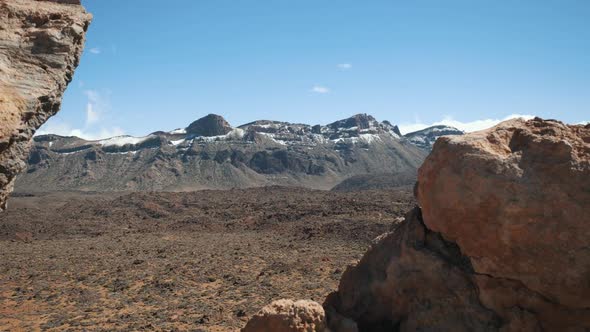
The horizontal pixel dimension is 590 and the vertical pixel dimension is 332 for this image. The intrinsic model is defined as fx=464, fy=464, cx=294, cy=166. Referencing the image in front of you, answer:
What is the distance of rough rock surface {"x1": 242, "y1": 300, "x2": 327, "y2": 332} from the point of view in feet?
20.6

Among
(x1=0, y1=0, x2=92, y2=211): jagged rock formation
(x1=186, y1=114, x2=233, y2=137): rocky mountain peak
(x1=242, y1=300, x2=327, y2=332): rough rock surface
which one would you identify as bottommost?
(x1=242, y1=300, x2=327, y2=332): rough rock surface

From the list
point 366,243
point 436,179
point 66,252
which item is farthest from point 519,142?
point 66,252

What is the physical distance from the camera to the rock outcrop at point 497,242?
229 inches

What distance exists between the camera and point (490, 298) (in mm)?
6285

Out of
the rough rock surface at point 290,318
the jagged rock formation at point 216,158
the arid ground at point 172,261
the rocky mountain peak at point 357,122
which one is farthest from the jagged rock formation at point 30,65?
the rocky mountain peak at point 357,122

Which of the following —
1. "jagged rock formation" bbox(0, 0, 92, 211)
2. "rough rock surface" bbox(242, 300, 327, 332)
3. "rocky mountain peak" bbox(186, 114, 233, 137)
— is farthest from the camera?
"rocky mountain peak" bbox(186, 114, 233, 137)

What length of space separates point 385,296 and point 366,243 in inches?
828

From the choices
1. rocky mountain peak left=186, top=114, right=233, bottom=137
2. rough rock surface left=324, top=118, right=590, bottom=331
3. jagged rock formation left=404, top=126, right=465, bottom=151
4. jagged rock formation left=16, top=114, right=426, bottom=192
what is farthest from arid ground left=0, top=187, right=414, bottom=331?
jagged rock formation left=404, top=126, right=465, bottom=151

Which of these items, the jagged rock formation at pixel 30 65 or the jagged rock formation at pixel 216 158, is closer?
the jagged rock formation at pixel 30 65

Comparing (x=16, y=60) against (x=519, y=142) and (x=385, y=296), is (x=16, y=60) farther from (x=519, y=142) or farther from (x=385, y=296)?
(x=519, y=142)

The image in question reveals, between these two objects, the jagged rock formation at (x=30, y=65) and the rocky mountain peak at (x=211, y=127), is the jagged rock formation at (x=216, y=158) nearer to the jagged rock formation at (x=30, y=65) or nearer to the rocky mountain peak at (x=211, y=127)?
the rocky mountain peak at (x=211, y=127)

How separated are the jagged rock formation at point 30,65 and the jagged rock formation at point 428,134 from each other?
174023 mm

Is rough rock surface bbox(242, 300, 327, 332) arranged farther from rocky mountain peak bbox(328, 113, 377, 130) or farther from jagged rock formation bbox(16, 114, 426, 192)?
rocky mountain peak bbox(328, 113, 377, 130)

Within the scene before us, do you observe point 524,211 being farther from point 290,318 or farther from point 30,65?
point 30,65
